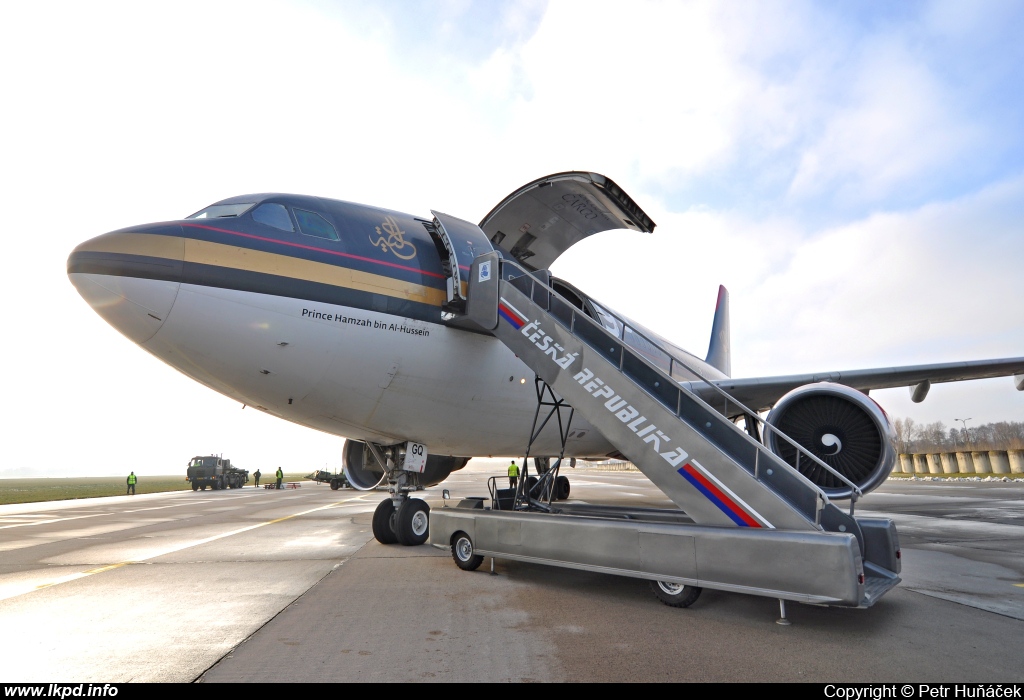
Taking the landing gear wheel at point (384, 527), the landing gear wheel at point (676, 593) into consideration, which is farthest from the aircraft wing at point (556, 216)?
the landing gear wheel at point (676, 593)

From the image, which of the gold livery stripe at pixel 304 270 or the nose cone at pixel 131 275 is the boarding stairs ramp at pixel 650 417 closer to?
the gold livery stripe at pixel 304 270

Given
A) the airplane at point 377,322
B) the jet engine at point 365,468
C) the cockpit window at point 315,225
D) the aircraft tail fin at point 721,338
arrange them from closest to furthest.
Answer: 1. the airplane at point 377,322
2. the cockpit window at point 315,225
3. the jet engine at point 365,468
4. the aircraft tail fin at point 721,338

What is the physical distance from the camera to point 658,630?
443cm

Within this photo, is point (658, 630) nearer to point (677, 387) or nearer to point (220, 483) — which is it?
point (677, 387)

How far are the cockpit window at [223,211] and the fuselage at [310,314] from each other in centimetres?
3

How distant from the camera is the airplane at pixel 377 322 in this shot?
5.90m

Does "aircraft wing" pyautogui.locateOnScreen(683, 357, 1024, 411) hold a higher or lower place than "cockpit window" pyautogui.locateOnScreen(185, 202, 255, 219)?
lower

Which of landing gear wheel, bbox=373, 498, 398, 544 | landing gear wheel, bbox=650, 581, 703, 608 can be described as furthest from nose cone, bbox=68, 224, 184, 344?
landing gear wheel, bbox=650, 581, 703, 608

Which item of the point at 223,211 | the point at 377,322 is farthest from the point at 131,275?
the point at 377,322

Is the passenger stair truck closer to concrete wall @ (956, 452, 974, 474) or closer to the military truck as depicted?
the military truck

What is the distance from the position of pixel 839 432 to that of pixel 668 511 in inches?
103

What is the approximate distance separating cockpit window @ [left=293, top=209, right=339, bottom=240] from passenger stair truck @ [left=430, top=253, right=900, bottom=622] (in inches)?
72.8

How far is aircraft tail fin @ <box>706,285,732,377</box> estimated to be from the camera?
23752 millimetres

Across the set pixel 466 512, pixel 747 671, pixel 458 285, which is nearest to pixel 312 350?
pixel 458 285
